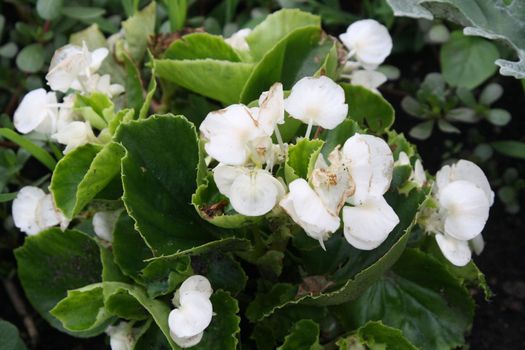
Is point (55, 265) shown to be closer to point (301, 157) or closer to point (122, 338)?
point (122, 338)

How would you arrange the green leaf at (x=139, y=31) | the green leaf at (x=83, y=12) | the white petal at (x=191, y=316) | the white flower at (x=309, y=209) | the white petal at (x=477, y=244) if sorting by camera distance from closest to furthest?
the white flower at (x=309, y=209) → the white petal at (x=191, y=316) → the white petal at (x=477, y=244) → the green leaf at (x=139, y=31) → the green leaf at (x=83, y=12)

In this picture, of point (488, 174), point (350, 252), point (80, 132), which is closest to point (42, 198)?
point (80, 132)

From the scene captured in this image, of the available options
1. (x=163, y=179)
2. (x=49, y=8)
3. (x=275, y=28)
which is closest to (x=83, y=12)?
(x=49, y=8)

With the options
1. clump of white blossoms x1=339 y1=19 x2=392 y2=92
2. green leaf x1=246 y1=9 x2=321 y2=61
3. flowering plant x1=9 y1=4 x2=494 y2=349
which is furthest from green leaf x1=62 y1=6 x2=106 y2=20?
clump of white blossoms x1=339 y1=19 x2=392 y2=92

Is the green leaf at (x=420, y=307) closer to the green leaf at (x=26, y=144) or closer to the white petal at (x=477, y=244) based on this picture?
the white petal at (x=477, y=244)

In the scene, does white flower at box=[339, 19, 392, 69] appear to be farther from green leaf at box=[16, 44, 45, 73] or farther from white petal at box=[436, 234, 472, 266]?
green leaf at box=[16, 44, 45, 73]

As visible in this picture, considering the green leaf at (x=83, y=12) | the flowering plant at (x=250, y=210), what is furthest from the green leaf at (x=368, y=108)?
the green leaf at (x=83, y=12)

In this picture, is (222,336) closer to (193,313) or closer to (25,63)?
(193,313)
